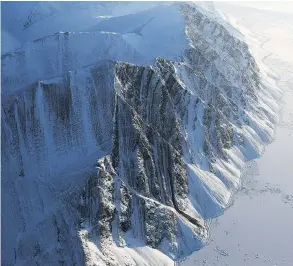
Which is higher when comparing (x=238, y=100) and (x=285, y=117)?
(x=238, y=100)

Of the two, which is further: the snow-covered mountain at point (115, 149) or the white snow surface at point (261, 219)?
the white snow surface at point (261, 219)

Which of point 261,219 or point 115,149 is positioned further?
point 261,219

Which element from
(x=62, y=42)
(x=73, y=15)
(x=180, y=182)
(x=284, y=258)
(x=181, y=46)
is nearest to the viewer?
(x=284, y=258)

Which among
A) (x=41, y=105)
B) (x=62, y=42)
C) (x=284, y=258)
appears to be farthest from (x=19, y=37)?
(x=284, y=258)

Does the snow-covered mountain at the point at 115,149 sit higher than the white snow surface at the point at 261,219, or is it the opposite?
the snow-covered mountain at the point at 115,149

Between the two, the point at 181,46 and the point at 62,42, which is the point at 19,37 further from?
the point at 181,46

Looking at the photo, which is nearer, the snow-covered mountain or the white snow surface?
the snow-covered mountain

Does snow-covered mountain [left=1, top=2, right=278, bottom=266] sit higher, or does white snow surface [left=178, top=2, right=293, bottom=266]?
snow-covered mountain [left=1, top=2, right=278, bottom=266]

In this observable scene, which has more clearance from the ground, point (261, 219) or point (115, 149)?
point (115, 149)
